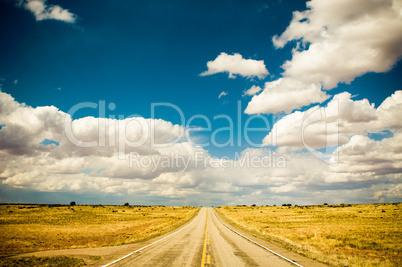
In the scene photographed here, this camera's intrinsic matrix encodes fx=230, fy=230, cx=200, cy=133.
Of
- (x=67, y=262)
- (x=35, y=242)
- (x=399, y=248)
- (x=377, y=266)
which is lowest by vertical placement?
(x=35, y=242)

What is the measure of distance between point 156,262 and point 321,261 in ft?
29.4

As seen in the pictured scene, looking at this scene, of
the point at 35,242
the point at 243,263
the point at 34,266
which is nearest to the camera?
the point at 34,266

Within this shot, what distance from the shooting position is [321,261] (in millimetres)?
12680

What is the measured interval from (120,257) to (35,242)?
2097cm

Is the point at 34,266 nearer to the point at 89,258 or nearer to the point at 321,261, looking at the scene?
the point at 89,258

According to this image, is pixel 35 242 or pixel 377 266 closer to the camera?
pixel 377 266

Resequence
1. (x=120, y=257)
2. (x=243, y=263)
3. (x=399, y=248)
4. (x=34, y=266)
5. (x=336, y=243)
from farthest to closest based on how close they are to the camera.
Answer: (x=336, y=243) → (x=399, y=248) → (x=120, y=257) → (x=243, y=263) → (x=34, y=266)

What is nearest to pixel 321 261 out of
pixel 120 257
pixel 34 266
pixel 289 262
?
pixel 289 262

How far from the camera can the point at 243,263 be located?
37.8ft

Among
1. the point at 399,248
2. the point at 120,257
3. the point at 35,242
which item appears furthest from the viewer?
the point at 35,242

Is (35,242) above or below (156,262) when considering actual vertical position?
below

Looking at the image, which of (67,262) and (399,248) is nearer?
(67,262)

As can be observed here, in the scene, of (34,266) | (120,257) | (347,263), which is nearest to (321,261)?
(347,263)

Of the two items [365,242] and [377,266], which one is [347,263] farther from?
[365,242]
